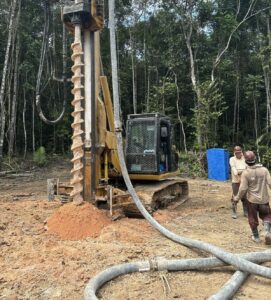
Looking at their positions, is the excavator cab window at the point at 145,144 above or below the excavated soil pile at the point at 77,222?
above

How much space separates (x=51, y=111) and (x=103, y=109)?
745 inches

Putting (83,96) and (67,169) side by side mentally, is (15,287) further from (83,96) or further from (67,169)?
(67,169)

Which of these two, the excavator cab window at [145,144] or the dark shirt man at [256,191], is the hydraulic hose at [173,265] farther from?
the excavator cab window at [145,144]

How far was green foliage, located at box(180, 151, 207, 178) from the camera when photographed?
1841 centimetres

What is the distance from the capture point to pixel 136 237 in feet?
21.0

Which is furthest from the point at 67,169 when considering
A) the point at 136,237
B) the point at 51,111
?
the point at 136,237

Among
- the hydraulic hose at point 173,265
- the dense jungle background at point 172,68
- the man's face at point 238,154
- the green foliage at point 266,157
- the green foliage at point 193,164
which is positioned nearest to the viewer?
the hydraulic hose at point 173,265

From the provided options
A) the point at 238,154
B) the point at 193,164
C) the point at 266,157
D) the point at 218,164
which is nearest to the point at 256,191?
the point at 238,154

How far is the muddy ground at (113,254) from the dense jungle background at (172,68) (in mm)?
11126

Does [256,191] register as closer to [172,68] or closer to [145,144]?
[145,144]

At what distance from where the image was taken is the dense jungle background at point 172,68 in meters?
20.9

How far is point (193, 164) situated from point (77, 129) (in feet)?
41.0

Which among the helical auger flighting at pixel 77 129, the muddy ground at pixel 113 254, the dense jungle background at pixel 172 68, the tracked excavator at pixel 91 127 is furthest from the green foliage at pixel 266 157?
the helical auger flighting at pixel 77 129

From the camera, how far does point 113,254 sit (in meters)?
5.52
